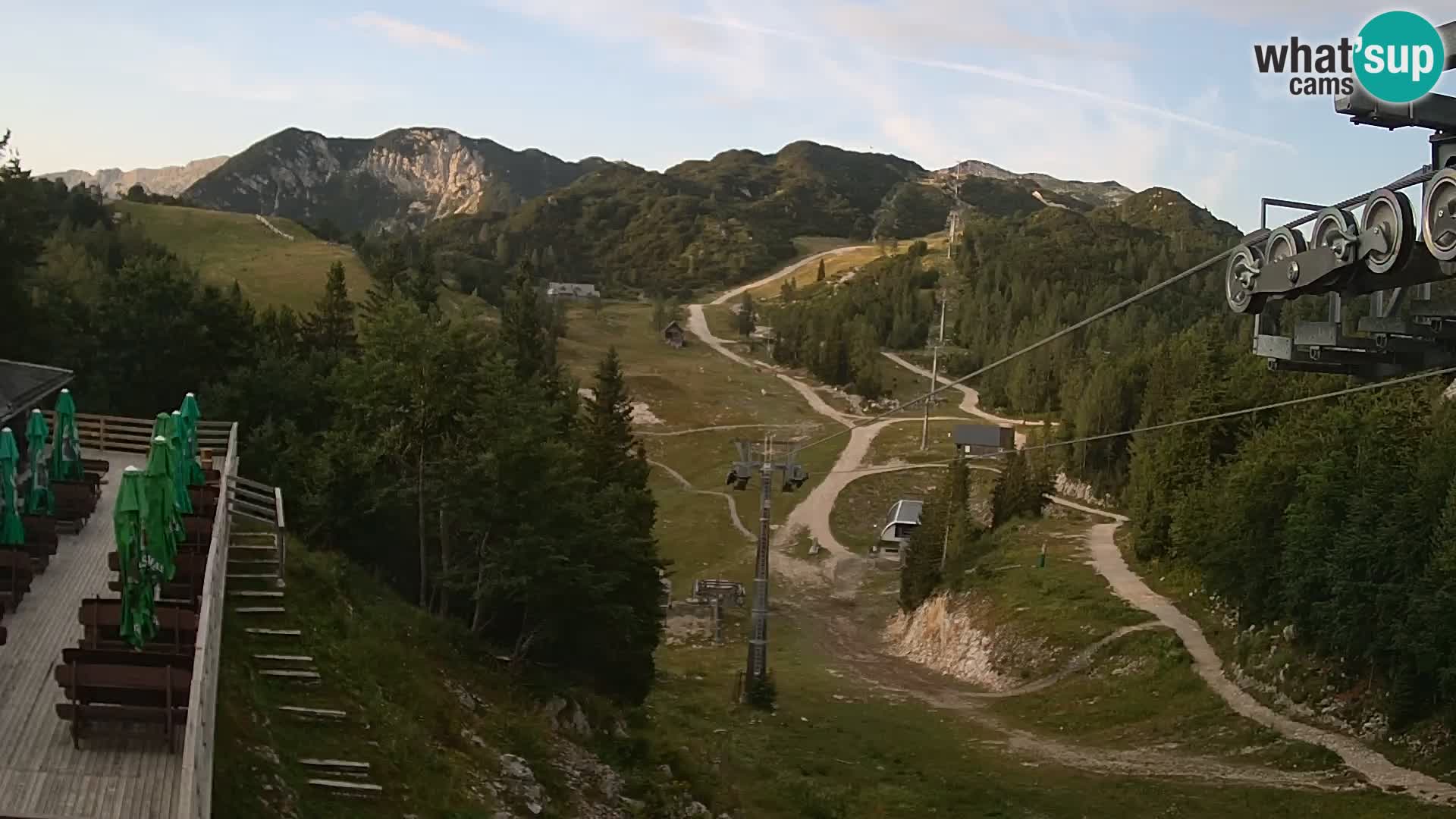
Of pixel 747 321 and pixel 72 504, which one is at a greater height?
pixel 747 321

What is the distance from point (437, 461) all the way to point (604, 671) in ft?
27.5

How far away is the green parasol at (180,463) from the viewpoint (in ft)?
62.4

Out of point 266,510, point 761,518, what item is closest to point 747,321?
point 761,518

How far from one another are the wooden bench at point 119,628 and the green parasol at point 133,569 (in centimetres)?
56

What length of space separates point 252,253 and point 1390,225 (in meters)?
121

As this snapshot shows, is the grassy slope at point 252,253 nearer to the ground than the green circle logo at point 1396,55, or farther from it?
farther from it

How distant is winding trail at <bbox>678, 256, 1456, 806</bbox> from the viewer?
29828mm

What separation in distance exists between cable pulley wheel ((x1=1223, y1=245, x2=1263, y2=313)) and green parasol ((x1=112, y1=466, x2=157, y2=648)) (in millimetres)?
14284

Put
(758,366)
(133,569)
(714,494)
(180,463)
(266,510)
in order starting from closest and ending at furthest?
(133,569), (180,463), (266,510), (714,494), (758,366)

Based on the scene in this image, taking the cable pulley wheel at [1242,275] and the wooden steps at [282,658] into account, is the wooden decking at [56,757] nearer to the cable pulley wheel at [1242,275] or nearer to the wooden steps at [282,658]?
the wooden steps at [282,658]

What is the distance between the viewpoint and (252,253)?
118 meters

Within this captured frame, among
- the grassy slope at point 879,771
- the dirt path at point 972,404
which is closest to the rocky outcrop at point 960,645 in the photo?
the grassy slope at point 879,771

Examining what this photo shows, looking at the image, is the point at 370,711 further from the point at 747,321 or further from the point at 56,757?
the point at 747,321

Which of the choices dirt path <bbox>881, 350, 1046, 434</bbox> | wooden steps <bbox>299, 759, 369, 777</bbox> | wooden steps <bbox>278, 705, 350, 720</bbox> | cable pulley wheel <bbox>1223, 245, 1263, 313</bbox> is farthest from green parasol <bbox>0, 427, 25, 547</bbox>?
dirt path <bbox>881, 350, 1046, 434</bbox>
